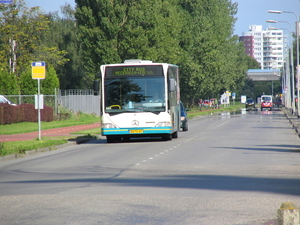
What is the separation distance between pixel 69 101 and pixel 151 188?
38601 millimetres

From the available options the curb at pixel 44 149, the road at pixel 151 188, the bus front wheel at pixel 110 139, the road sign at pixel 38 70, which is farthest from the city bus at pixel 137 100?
the road at pixel 151 188

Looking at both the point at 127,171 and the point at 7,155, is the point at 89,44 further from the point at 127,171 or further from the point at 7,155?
the point at 127,171

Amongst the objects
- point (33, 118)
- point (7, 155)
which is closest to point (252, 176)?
point (7, 155)

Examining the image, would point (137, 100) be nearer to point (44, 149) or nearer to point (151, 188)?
point (44, 149)

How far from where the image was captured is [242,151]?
59.4ft

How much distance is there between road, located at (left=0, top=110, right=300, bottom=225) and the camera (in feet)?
25.1

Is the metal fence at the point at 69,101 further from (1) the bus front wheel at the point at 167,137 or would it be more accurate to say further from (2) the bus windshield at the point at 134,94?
(1) the bus front wheel at the point at 167,137

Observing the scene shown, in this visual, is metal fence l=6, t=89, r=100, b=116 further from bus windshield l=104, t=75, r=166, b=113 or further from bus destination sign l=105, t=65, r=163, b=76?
bus windshield l=104, t=75, r=166, b=113

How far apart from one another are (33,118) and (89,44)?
14641 mm

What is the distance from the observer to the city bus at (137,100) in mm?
22844

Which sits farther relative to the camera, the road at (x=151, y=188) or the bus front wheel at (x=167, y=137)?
the bus front wheel at (x=167, y=137)

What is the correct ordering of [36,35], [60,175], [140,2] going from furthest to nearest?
1. [36,35]
2. [140,2]
3. [60,175]

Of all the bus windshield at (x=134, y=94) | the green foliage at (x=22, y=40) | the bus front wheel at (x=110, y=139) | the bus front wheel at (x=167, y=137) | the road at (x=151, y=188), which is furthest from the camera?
the green foliage at (x=22, y=40)

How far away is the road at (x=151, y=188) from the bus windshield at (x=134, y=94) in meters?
5.32
